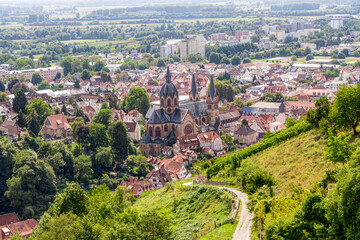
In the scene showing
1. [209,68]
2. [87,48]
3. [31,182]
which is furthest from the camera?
[87,48]

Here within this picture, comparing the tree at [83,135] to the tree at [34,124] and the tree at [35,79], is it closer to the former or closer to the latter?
the tree at [34,124]

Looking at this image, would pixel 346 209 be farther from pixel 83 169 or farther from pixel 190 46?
pixel 190 46

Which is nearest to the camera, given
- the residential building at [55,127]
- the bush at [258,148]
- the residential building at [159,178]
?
the bush at [258,148]

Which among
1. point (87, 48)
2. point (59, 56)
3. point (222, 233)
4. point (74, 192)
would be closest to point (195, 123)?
point (74, 192)

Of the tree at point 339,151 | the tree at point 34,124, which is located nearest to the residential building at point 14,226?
the tree at point 34,124

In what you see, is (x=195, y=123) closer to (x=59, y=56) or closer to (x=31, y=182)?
(x=31, y=182)

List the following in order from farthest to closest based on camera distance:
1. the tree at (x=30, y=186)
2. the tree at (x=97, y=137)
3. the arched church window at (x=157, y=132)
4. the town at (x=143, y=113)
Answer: the arched church window at (x=157, y=132) → the tree at (x=97, y=137) → the town at (x=143, y=113) → the tree at (x=30, y=186)

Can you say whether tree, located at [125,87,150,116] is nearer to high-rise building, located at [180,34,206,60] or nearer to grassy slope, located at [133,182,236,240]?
grassy slope, located at [133,182,236,240]
